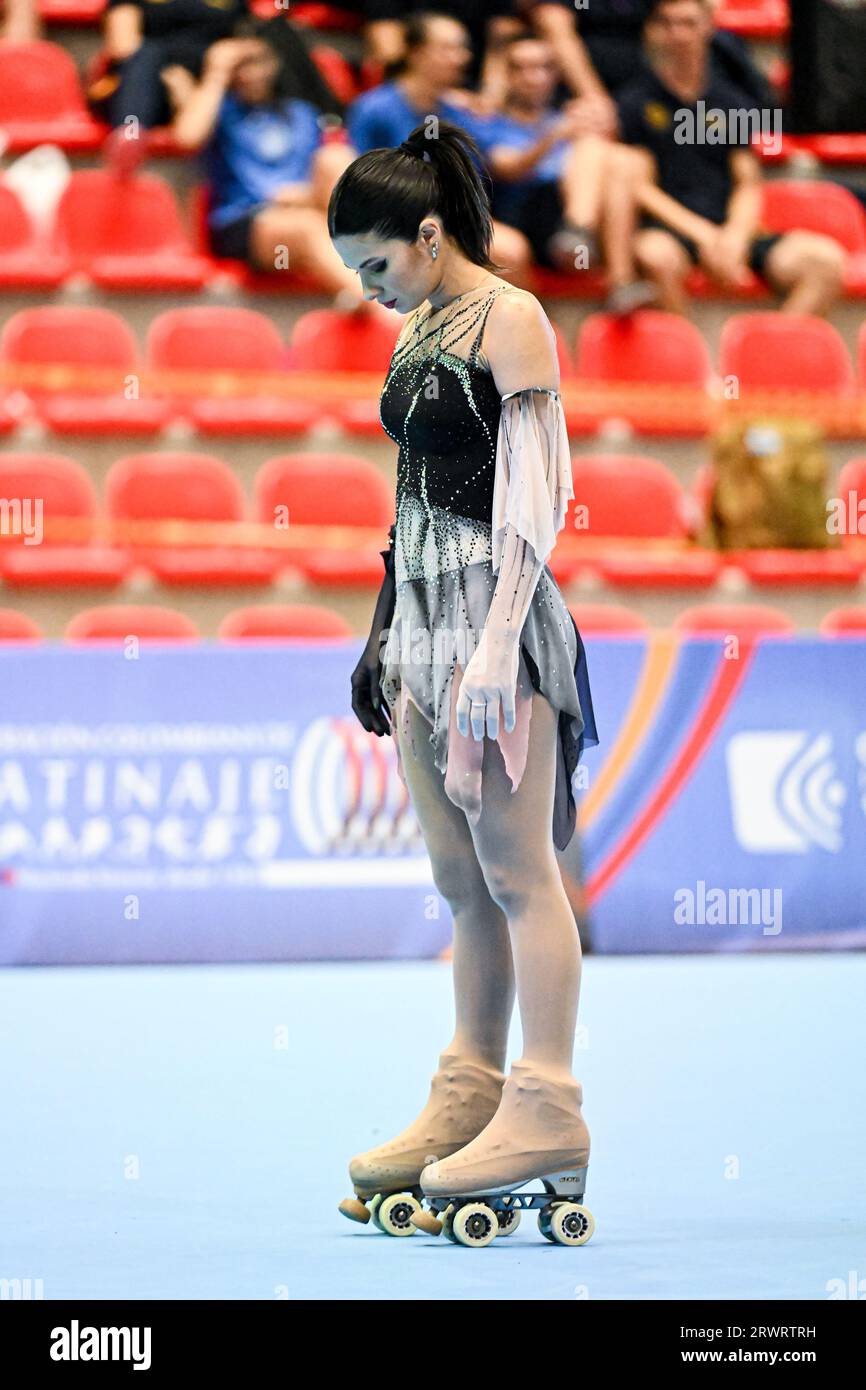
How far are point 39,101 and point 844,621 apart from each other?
4833mm

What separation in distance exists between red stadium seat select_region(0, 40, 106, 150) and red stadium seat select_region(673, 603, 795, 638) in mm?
3932

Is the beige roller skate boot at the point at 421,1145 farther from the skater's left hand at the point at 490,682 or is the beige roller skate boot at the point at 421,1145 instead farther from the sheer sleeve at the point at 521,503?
the sheer sleeve at the point at 521,503

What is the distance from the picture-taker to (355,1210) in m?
3.39

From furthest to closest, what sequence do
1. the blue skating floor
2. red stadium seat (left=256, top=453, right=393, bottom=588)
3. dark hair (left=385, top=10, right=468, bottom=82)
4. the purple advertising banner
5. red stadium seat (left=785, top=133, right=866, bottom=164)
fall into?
red stadium seat (left=785, top=133, right=866, bottom=164)
dark hair (left=385, top=10, right=468, bottom=82)
red stadium seat (left=256, top=453, right=393, bottom=588)
the purple advertising banner
the blue skating floor

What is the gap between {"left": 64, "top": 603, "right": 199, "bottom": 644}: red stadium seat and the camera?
8.02 m

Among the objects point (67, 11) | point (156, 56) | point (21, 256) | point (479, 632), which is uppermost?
point (67, 11)

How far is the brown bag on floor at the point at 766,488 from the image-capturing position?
29.1 ft

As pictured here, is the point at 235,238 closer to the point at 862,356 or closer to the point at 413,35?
the point at 413,35

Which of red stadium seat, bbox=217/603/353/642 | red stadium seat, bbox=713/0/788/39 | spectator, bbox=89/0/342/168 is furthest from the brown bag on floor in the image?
red stadium seat, bbox=713/0/788/39

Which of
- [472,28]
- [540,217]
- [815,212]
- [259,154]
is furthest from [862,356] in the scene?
[259,154]

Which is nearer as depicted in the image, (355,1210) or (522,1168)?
(522,1168)

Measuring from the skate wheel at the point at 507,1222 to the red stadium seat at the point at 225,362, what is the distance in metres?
6.27

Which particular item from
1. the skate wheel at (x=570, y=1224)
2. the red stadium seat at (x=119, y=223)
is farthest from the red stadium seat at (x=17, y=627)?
the skate wheel at (x=570, y=1224)

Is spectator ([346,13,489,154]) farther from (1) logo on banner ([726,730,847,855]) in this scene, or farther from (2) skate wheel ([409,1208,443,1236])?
(2) skate wheel ([409,1208,443,1236])
